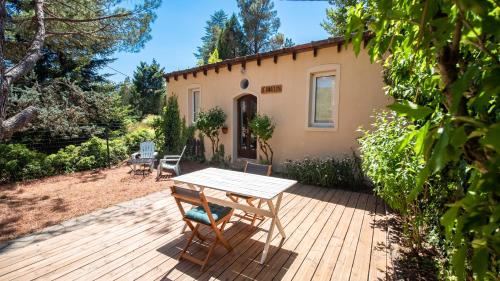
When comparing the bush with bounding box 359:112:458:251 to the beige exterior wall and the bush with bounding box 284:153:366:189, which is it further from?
the beige exterior wall

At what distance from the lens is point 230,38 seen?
19.9 meters

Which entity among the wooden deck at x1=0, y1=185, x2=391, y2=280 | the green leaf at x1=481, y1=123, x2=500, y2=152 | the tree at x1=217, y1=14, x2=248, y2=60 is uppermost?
the tree at x1=217, y1=14, x2=248, y2=60

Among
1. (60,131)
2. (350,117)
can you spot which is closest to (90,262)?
(350,117)

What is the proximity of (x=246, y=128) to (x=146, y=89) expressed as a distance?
2165 centimetres

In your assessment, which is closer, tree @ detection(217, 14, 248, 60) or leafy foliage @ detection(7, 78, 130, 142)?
leafy foliage @ detection(7, 78, 130, 142)

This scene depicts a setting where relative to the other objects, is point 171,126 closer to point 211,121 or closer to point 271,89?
point 211,121

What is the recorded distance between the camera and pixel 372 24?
89 cm

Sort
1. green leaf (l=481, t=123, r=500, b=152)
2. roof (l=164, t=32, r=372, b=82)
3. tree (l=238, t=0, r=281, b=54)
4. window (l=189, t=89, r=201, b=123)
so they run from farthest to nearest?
tree (l=238, t=0, r=281, b=54)
window (l=189, t=89, r=201, b=123)
roof (l=164, t=32, r=372, b=82)
green leaf (l=481, t=123, r=500, b=152)

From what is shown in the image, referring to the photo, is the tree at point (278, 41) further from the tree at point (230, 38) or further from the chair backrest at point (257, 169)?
the chair backrest at point (257, 169)

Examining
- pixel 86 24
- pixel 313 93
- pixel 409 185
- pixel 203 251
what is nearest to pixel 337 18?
pixel 313 93

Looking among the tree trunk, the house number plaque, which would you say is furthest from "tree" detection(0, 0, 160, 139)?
the house number plaque

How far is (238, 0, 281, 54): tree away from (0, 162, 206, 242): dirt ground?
1702 cm

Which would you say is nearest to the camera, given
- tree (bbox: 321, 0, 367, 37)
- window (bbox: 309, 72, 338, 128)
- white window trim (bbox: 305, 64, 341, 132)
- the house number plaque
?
white window trim (bbox: 305, 64, 341, 132)

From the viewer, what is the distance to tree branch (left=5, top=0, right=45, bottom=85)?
175 inches
